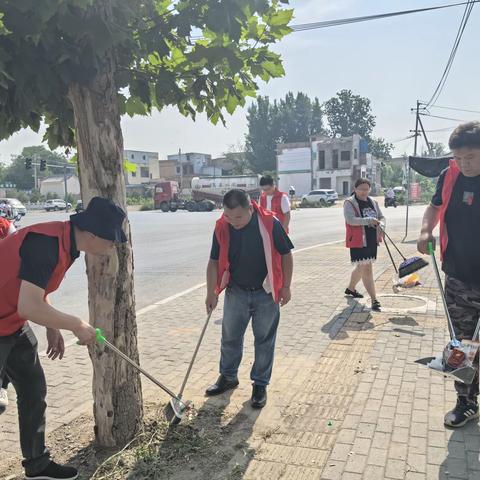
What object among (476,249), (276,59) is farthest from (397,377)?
(276,59)

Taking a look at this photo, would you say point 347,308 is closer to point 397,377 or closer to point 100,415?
point 397,377

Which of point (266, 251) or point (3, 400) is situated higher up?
point (266, 251)

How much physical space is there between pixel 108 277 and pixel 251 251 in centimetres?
119

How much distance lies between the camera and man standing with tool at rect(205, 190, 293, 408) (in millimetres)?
3871

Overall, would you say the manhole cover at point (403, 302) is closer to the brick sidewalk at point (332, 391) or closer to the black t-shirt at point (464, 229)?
the brick sidewalk at point (332, 391)

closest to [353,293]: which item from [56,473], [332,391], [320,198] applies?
[332,391]

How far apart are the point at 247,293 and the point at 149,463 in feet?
4.78

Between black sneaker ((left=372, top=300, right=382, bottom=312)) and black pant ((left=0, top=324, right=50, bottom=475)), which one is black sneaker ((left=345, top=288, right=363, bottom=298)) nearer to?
black sneaker ((left=372, top=300, right=382, bottom=312))

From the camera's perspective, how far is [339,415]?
3.68 m

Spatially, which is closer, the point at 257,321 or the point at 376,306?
the point at 257,321

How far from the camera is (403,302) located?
695cm

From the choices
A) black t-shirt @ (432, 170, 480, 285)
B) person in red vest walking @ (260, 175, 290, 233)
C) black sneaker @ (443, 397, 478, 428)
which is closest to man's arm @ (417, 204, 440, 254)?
black t-shirt @ (432, 170, 480, 285)

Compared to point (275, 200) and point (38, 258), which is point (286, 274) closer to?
point (38, 258)

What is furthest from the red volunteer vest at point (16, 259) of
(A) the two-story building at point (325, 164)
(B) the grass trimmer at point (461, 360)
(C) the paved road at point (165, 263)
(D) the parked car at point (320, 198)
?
(A) the two-story building at point (325, 164)
